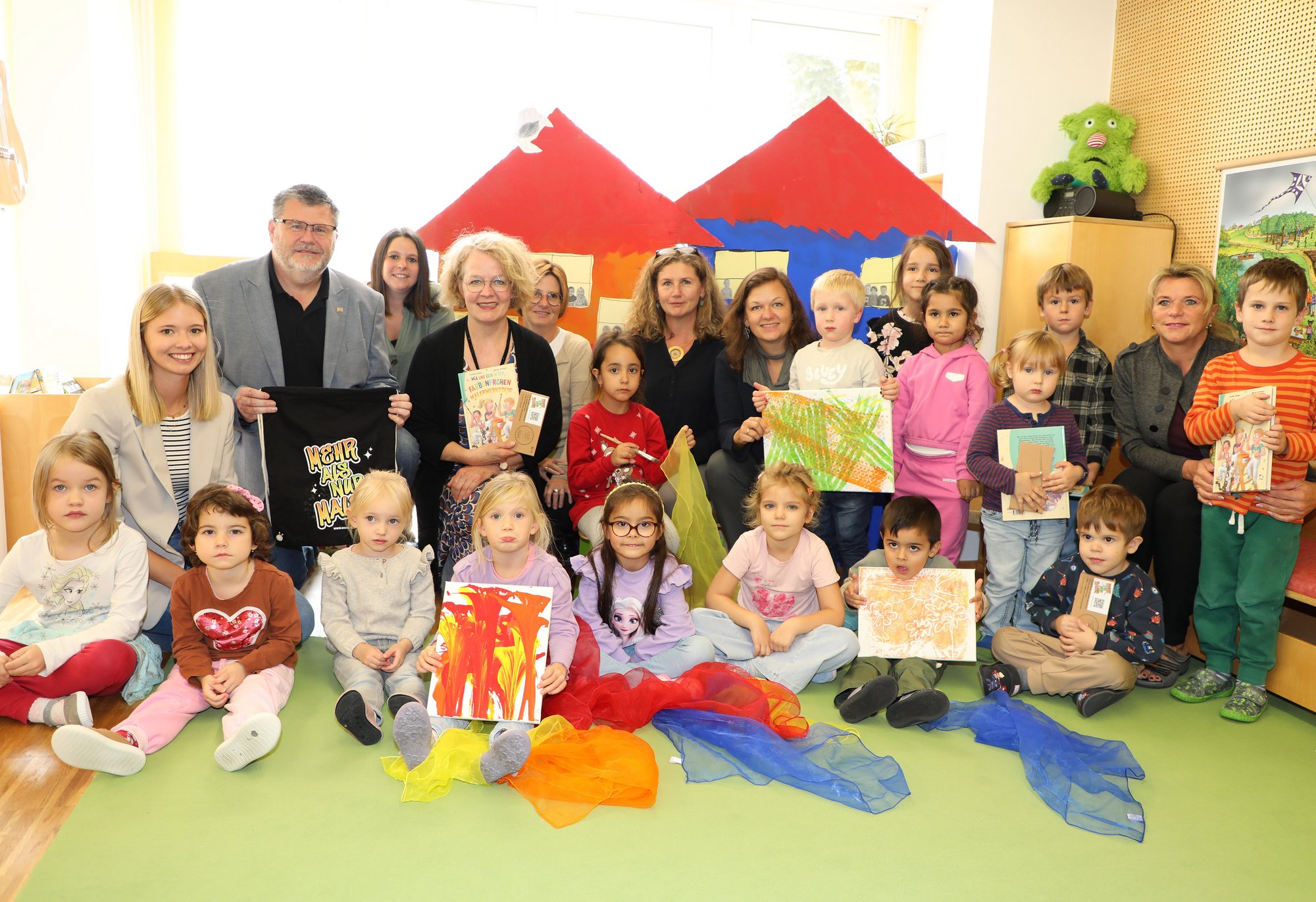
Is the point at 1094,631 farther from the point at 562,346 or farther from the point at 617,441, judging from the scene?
the point at 562,346

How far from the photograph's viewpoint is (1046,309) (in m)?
3.88

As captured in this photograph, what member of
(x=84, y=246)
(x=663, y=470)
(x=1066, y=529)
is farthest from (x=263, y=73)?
(x=1066, y=529)

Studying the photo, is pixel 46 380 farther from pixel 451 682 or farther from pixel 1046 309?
pixel 1046 309

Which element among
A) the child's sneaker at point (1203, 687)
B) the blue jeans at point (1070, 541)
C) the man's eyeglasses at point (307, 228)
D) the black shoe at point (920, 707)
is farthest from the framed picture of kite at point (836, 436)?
the man's eyeglasses at point (307, 228)

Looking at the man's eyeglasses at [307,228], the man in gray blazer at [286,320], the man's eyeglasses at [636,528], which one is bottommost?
the man's eyeglasses at [636,528]

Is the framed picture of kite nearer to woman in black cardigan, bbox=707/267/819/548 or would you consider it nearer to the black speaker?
woman in black cardigan, bbox=707/267/819/548

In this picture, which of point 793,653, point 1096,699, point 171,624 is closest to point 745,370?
point 793,653

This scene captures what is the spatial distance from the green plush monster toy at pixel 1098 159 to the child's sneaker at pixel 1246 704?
134 inches

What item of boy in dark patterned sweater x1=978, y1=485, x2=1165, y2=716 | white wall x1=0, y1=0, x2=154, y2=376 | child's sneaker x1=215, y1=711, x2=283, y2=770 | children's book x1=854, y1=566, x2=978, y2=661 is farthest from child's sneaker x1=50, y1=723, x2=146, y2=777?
white wall x1=0, y1=0, x2=154, y2=376

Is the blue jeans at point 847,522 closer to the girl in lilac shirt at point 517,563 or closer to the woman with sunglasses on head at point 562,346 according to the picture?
the woman with sunglasses on head at point 562,346

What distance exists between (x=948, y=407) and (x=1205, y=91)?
303 centimetres

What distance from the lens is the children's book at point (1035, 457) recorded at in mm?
3430

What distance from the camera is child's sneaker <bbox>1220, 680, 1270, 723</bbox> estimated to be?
3055mm

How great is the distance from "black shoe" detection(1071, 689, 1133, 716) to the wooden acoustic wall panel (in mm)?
3155
